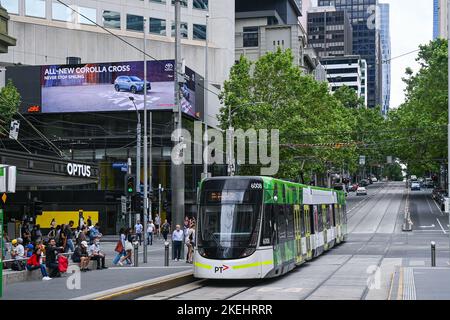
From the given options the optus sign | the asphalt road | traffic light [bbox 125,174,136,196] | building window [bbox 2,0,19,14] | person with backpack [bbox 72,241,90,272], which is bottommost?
the asphalt road

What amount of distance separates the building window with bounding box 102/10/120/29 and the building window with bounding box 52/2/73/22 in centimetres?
347

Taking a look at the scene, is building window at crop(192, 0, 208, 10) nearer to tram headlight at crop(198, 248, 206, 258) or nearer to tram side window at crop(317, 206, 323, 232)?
tram side window at crop(317, 206, 323, 232)

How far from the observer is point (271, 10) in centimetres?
11031

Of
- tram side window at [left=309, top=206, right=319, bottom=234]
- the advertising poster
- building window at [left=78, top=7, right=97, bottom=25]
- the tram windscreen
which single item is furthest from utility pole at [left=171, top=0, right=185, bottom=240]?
building window at [left=78, top=7, right=97, bottom=25]

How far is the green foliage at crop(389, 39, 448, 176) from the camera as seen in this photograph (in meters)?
72.8

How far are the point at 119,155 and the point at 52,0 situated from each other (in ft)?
59.2

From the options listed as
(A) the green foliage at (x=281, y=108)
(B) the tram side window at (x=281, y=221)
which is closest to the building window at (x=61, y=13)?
(A) the green foliage at (x=281, y=108)

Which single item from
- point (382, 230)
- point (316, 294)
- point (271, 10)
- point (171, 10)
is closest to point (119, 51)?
point (171, 10)

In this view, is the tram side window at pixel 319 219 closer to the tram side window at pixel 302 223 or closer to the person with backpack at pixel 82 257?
the tram side window at pixel 302 223

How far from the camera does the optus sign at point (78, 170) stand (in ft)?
89.6

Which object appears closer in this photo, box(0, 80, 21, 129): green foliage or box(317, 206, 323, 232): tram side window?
box(317, 206, 323, 232): tram side window

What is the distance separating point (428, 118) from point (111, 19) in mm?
33152

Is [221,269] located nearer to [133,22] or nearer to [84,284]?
[84,284]

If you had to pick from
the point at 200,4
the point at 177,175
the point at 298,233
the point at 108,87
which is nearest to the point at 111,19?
the point at 200,4
